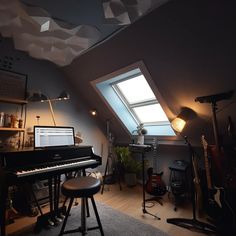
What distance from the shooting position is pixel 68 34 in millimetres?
1923

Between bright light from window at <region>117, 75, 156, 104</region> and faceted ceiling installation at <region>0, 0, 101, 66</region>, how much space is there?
1290 millimetres

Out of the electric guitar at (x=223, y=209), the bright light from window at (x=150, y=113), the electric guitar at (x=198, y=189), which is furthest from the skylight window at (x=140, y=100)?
the electric guitar at (x=223, y=209)

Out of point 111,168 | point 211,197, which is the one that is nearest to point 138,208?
point 211,197

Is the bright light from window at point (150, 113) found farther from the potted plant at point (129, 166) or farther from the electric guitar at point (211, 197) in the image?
the electric guitar at point (211, 197)

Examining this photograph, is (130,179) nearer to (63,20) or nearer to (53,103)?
(53,103)

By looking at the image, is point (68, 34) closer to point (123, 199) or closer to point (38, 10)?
point (38, 10)

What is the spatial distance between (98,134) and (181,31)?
272 centimetres

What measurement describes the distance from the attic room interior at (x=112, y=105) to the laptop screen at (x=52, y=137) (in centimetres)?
1

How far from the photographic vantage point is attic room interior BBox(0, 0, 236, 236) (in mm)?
1653

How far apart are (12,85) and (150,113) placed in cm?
263

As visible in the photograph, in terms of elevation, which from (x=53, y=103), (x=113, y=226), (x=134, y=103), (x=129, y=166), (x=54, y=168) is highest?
(x=134, y=103)

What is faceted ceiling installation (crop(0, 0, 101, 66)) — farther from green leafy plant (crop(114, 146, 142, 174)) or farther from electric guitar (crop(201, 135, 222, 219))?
green leafy plant (crop(114, 146, 142, 174))

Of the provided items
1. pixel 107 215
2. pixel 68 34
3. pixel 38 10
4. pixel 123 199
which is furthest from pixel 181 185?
pixel 38 10

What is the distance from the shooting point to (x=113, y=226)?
1.97 m
